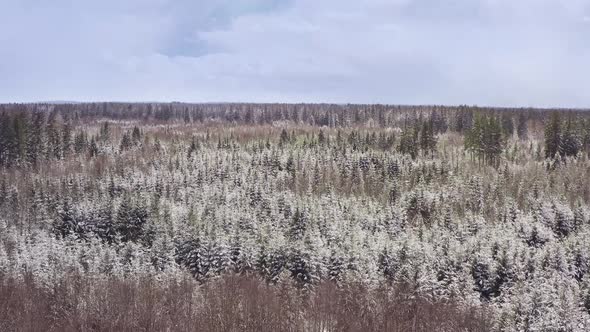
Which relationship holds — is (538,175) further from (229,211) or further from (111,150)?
(111,150)

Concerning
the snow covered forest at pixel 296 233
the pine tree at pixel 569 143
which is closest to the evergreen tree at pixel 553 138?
the snow covered forest at pixel 296 233

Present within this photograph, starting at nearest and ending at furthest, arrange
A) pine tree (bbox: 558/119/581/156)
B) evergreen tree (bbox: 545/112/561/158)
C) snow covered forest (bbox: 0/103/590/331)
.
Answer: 1. snow covered forest (bbox: 0/103/590/331)
2. evergreen tree (bbox: 545/112/561/158)
3. pine tree (bbox: 558/119/581/156)

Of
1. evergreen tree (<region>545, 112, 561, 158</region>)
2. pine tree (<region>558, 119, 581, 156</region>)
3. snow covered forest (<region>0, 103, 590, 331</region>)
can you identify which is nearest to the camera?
snow covered forest (<region>0, 103, 590, 331</region>)

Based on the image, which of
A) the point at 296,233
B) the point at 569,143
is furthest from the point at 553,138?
the point at 296,233

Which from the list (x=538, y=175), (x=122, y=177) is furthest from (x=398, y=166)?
(x=122, y=177)

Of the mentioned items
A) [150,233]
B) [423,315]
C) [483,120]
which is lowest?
[150,233]

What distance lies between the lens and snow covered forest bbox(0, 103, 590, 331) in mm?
43750

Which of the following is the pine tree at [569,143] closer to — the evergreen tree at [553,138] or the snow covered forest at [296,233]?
the snow covered forest at [296,233]

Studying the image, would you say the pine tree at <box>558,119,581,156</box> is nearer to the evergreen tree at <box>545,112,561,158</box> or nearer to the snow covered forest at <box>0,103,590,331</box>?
the snow covered forest at <box>0,103,590,331</box>

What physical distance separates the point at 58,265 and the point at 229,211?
38.8 metres

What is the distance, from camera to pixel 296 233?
91.1m

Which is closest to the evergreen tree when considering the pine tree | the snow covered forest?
the snow covered forest

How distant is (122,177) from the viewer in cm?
13450

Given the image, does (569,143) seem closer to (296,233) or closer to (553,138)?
(553,138)
